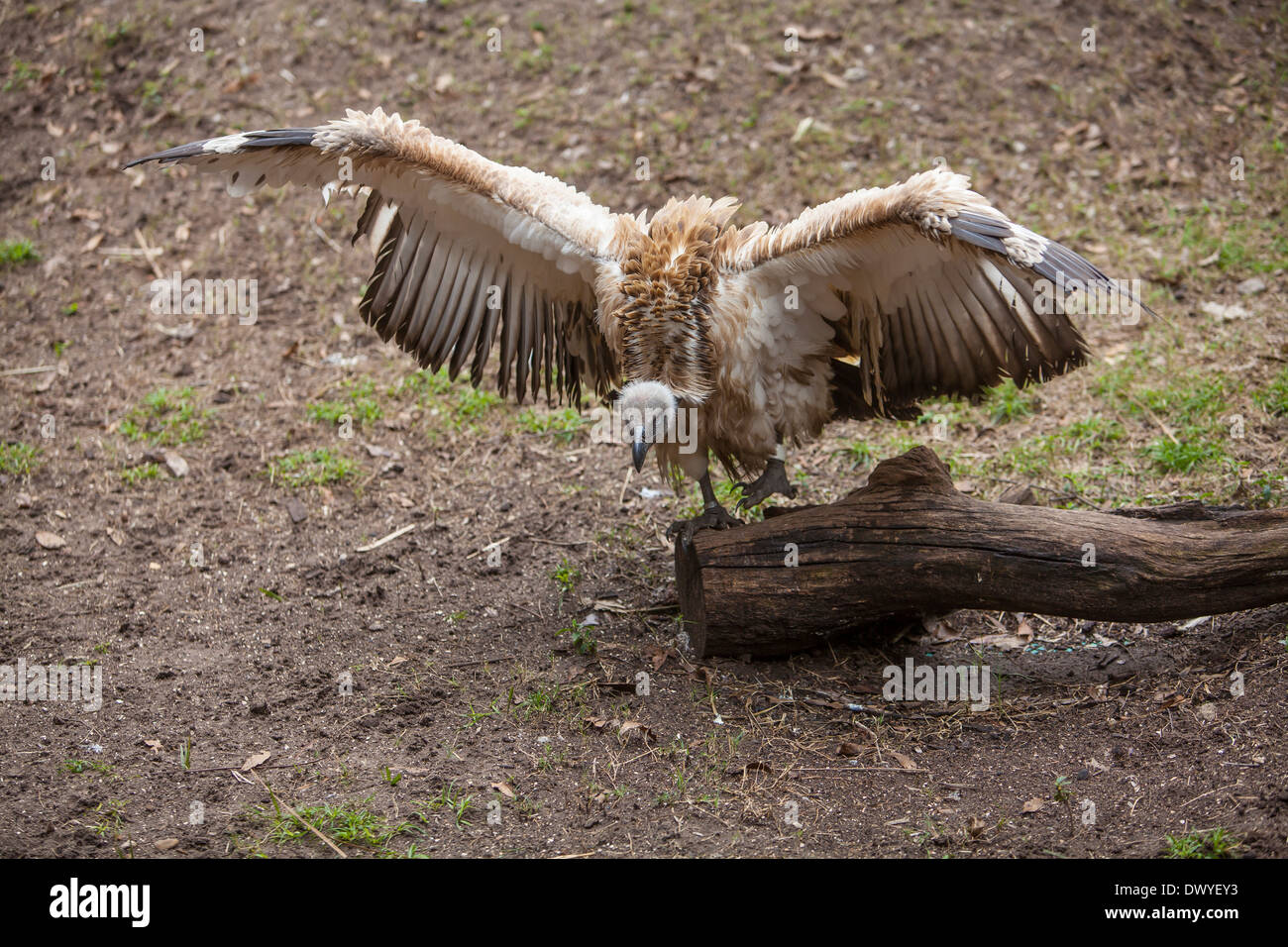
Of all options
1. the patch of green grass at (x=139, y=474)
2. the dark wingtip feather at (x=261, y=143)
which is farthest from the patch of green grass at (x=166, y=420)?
the dark wingtip feather at (x=261, y=143)

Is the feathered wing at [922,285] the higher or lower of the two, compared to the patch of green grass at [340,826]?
higher

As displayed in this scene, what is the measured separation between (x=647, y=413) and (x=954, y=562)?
1.33 meters

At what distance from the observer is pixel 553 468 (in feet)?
19.9

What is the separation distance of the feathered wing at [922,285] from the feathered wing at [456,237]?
32.0 inches

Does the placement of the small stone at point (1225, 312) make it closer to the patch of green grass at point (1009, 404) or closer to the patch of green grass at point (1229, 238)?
the patch of green grass at point (1229, 238)

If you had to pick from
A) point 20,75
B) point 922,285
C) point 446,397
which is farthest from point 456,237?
point 20,75

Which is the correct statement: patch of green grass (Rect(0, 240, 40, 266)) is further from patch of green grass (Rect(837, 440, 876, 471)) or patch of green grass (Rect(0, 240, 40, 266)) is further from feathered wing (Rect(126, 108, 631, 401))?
patch of green grass (Rect(837, 440, 876, 471))

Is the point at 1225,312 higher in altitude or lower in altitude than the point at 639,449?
higher

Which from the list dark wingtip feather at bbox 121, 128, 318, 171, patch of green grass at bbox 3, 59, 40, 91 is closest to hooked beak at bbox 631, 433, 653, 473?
dark wingtip feather at bbox 121, 128, 318, 171

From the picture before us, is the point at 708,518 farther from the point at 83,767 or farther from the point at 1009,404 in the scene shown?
the point at 83,767

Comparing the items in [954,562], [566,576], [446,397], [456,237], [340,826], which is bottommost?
[340,826]

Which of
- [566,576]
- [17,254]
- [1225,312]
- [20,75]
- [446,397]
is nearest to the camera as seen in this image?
[566,576]

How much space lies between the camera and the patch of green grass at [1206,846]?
3.23 meters

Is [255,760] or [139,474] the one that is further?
[139,474]
